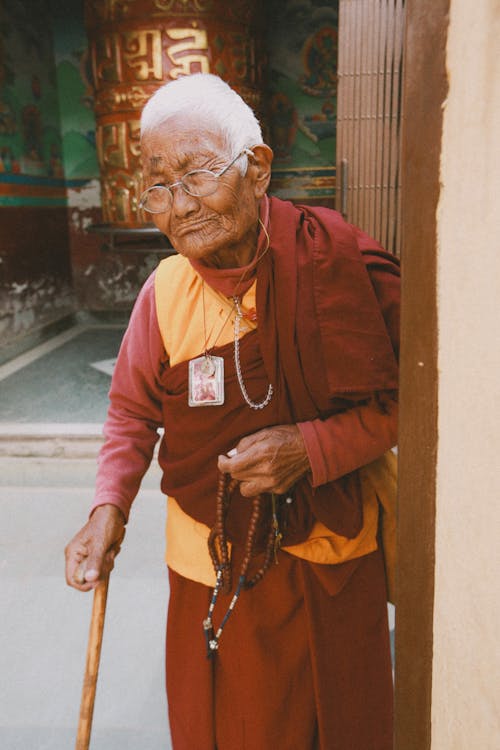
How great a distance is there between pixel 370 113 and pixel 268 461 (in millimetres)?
2593

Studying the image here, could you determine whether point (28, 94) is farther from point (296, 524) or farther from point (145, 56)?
point (296, 524)

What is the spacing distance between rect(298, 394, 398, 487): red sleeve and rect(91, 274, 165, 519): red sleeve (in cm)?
35

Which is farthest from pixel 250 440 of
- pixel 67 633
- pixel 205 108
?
pixel 67 633

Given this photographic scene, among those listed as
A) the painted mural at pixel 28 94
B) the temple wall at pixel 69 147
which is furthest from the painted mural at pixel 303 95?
the painted mural at pixel 28 94

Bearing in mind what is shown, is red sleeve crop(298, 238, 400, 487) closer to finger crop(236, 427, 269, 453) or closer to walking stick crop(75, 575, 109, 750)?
finger crop(236, 427, 269, 453)

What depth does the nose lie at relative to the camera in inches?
45.4

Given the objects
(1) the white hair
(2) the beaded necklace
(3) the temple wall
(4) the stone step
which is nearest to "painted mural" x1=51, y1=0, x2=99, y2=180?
(3) the temple wall

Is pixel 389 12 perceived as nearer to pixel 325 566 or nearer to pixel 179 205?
pixel 179 205

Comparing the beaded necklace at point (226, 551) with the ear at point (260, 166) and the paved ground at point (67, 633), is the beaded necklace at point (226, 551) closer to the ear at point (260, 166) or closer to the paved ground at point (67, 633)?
the ear at point (260, 166)

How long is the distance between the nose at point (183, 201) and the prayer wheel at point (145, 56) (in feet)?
12.9

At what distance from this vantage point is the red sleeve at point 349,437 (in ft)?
3.91

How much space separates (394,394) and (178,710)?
832 millimetres

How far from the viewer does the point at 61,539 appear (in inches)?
117

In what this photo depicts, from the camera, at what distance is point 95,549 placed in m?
1.29
